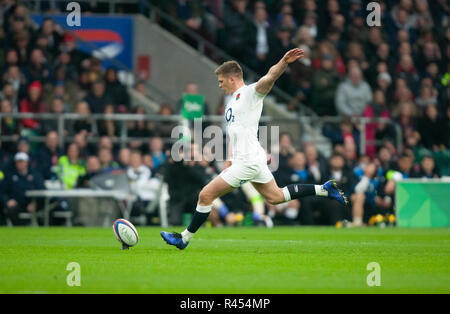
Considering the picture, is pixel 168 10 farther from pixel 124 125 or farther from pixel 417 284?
pixel 417 284

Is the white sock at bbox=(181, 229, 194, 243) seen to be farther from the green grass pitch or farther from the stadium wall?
the stadium wall

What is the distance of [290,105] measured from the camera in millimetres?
24047

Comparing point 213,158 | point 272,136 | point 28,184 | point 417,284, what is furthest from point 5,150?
point 417,284

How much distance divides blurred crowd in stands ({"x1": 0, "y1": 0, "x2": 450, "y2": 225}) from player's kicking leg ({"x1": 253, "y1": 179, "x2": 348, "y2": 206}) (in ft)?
17.3

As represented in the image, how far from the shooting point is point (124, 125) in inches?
845

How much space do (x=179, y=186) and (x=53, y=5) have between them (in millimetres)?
7538

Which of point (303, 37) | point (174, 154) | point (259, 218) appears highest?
point (303, 37)

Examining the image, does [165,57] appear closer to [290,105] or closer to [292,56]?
[290,105]

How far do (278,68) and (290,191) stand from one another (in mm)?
2089

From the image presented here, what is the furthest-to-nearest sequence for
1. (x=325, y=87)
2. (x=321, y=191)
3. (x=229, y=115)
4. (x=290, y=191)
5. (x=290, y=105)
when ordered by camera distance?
(x=290, y=105) < (x=325, y=87) < (x=321, y=191) < (x=290, y=191) < (x=229, y=115)

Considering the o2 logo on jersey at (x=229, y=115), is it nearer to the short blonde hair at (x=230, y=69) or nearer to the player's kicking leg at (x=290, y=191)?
the short blonde hair at (x=230, y=69)

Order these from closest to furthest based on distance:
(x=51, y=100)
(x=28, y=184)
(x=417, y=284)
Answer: (x=417, y=284) → (x=28, y=184) → (x=51, y=100)

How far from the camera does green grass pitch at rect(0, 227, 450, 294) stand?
8.10 meters

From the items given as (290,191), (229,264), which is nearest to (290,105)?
(290,191)
